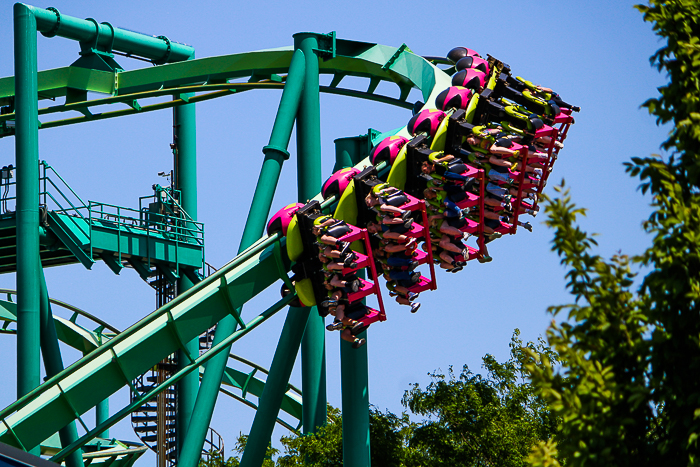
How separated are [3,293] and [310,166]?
795 cm

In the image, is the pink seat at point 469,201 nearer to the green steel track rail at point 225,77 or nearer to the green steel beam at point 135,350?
the green steel beam at point 135,350

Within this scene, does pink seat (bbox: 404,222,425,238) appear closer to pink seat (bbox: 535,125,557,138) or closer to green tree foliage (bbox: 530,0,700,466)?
pink seat (bbox: 535,125,557,138)

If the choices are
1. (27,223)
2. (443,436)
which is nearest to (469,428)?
(443,436)

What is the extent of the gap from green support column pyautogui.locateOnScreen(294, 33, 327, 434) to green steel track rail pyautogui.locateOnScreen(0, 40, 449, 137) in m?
0.62

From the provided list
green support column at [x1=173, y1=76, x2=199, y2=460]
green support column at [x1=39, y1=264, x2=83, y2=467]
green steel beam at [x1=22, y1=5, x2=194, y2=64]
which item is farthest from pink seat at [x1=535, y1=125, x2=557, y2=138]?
green support column at [x1=173, y1=76, x2=199, y2=460]

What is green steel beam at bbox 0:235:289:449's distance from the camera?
25.7 feet

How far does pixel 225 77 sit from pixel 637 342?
30.5 ft

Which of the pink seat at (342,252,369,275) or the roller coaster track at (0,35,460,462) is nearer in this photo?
the pink seat at (342,252,369,275)

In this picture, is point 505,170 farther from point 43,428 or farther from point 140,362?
point 43,428

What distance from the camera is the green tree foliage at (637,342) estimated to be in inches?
129

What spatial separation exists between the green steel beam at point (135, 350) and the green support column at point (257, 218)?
48 centimetres

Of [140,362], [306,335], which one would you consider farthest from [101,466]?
[140,362]

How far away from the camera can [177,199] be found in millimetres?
14867

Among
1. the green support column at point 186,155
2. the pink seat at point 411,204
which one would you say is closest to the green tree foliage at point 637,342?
the pink seat at point 411,204
